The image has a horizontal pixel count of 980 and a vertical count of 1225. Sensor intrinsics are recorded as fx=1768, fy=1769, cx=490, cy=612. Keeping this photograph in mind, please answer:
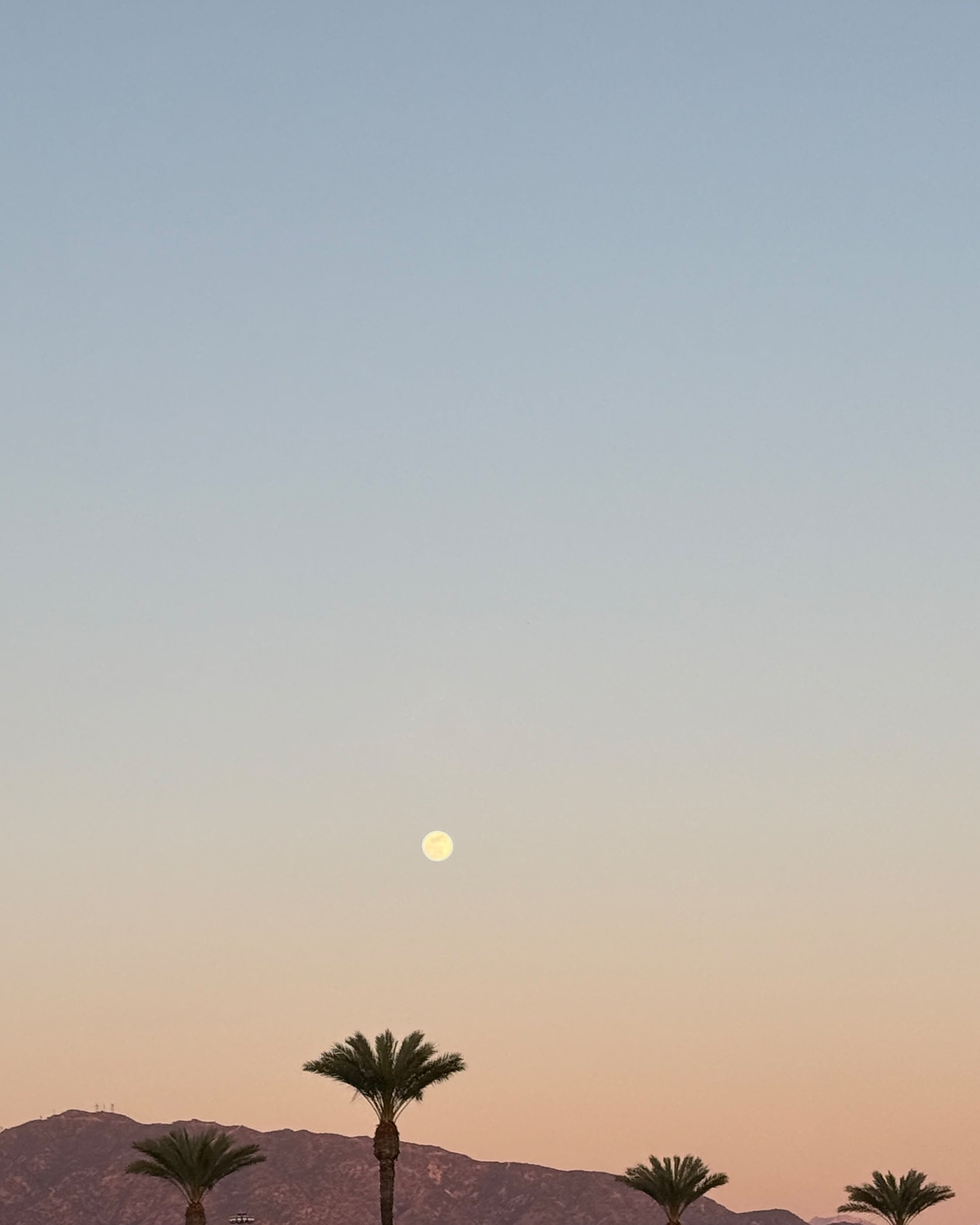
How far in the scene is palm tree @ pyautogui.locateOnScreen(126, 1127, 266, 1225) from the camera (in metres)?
69.9

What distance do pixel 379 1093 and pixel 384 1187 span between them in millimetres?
5885

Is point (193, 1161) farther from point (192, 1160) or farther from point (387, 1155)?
point (387, 1155)

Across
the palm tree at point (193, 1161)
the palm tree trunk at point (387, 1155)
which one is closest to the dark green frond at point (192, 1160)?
the palm tree at point (193, 1161)

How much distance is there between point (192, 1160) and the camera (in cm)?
6988

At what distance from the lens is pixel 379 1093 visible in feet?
220

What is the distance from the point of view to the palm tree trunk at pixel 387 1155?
68438 millimetres

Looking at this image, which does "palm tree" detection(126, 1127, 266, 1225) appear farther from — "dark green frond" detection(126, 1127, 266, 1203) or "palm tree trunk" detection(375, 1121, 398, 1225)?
"palm tree trunk" detection(375, 1121, 398, 1225)

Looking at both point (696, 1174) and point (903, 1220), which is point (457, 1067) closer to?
point (696, 1174)

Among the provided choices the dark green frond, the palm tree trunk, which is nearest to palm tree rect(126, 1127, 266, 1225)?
the dark green frond

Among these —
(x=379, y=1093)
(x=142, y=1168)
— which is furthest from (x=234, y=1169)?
→ (x=379, y=1093)

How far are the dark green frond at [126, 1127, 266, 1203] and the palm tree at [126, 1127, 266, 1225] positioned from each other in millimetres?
17

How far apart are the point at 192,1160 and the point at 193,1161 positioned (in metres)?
0.04

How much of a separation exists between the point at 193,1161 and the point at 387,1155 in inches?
305

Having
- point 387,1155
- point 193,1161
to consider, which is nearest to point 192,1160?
point 193,1161
